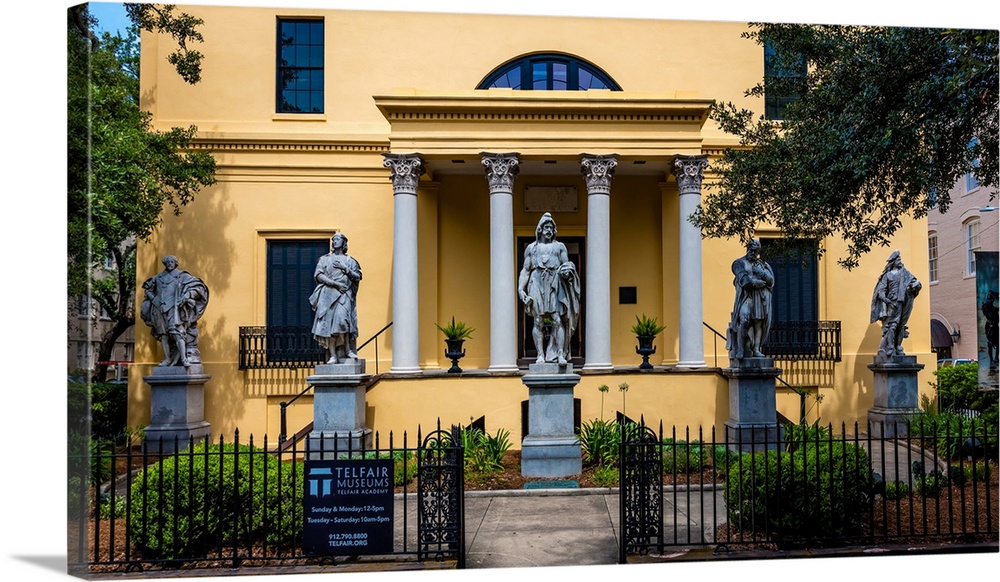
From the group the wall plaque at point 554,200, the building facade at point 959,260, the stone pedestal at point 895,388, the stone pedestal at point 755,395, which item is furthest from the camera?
the wall plaque at point 554,200

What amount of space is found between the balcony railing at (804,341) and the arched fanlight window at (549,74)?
6.00 meters

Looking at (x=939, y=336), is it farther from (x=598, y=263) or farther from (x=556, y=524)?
(x=556, y=524)

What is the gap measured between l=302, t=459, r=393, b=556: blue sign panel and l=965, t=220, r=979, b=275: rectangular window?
7.85 metres

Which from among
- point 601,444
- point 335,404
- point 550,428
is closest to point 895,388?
point 601,444

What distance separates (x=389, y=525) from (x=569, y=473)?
4601 millimetres

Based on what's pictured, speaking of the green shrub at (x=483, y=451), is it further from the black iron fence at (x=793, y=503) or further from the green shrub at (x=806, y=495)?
the green shrub at (x=806, y=495)

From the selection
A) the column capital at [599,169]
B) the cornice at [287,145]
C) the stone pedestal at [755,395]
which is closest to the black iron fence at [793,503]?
Result: the stone pedestal at [755,395]

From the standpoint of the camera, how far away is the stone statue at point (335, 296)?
11828mm

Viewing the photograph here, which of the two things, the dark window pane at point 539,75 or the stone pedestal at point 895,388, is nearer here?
the stone pedestal at point 895,388

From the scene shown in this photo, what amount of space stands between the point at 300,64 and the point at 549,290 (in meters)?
8.40

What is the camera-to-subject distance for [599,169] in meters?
14.4

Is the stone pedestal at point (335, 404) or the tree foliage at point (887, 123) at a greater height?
the tree foliage at point (887, 123)

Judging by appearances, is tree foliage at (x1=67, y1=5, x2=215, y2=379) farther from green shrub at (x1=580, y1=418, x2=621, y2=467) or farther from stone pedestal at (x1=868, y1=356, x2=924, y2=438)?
stone pedestal at (x1=868, y1=356, x2=924, y2=438)

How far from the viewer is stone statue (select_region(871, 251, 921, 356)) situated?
14.4m
